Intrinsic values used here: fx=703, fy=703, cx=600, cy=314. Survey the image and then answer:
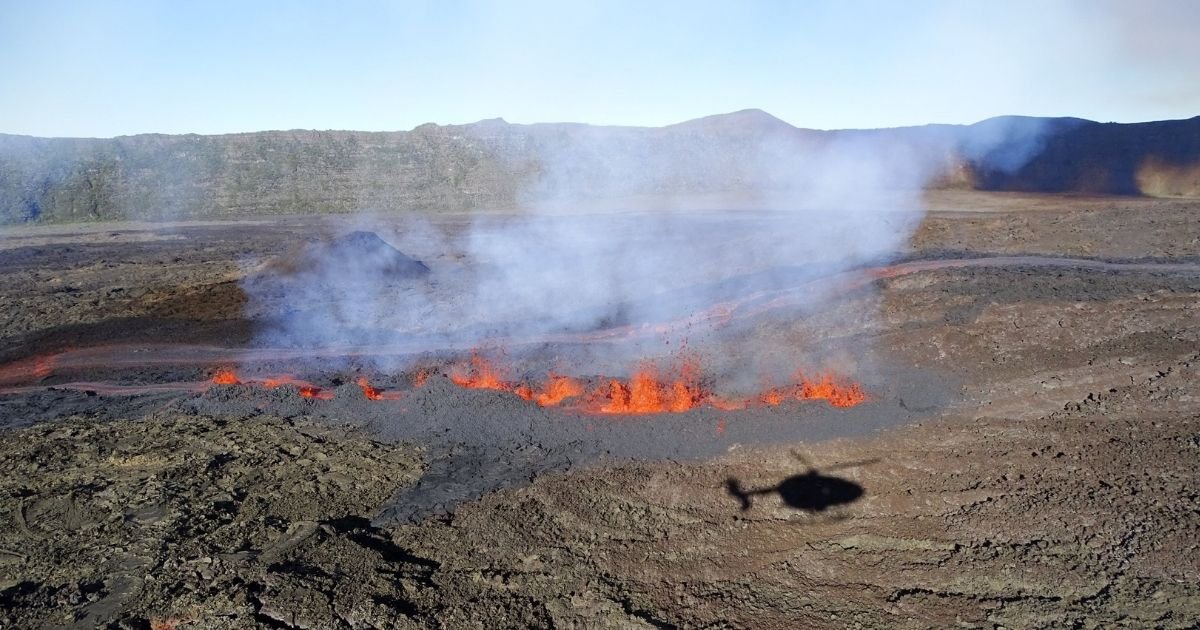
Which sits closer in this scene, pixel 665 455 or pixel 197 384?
pixel 665 455

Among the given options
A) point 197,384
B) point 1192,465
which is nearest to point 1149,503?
point 1192,465

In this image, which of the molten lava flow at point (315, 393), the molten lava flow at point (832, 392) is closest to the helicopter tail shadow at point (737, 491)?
the molten lava flow at point (832, 392)

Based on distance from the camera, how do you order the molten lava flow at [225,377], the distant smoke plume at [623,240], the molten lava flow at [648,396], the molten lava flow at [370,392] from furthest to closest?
the distant smoke plume at [623,240], the molten lava flow at [225,377], the molten lava flow at [370,392], the molten lava flow at [648,396]

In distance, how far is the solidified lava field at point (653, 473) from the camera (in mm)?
5156

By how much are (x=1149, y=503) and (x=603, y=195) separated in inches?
1522

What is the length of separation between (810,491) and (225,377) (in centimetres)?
900

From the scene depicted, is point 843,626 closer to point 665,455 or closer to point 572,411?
point 665,455

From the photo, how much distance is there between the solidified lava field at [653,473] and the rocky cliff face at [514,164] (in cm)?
2988

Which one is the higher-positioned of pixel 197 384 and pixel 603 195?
pixel 603 195

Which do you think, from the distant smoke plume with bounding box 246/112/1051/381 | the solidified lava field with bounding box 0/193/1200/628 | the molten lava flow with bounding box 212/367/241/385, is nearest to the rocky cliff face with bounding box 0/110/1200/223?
the distant smoke plume with bounding box 246/112/1051/381

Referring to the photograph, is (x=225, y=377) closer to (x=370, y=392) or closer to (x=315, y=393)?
(x=315, y=393)

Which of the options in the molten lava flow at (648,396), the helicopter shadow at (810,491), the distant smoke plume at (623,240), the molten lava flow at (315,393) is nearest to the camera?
the helicopter shadow at (810,491)

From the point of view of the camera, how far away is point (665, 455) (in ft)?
24.5

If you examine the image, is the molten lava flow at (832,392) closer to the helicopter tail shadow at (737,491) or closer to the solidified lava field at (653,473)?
the solidified lava field at (653,473)
